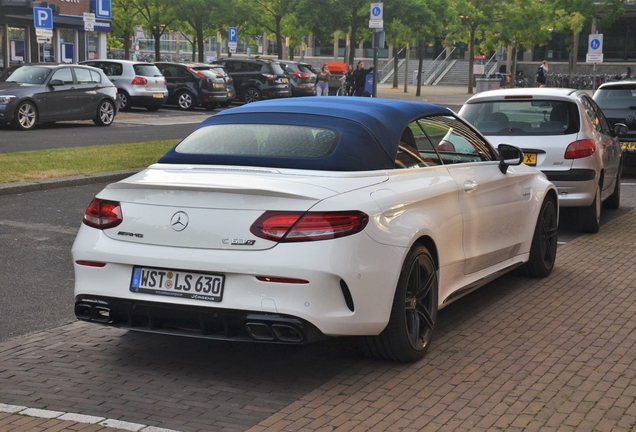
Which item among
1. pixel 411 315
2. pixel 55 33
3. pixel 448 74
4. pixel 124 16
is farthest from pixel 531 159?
pixel 448 74

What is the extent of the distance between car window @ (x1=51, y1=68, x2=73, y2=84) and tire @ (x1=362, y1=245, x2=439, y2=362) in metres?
19.3

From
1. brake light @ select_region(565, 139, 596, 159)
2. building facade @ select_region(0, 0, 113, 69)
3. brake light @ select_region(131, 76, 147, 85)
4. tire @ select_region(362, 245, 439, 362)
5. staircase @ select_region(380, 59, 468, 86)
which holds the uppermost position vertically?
building facade @ select_region(0, 0, 113, 69)

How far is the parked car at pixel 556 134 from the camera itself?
10.7 m

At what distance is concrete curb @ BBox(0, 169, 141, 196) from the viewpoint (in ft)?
41.3

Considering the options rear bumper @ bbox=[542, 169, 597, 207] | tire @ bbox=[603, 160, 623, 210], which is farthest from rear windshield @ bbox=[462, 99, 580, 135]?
tire @ bbox=[603, 160, 623, 210]

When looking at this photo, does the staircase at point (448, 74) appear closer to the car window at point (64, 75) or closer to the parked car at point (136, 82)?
the parked car at point (136, 82)

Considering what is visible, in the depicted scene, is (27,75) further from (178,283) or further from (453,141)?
(178,283)

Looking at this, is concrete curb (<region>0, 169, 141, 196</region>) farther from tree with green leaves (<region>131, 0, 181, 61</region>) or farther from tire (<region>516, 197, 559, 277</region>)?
tree with green leaves (<region>131, 0, 181, 61</region>)

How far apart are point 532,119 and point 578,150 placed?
62 centimetres

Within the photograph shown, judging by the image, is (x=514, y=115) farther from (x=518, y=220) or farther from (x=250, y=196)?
(x=250, y=196)

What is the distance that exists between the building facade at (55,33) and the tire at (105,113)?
982 centimetres

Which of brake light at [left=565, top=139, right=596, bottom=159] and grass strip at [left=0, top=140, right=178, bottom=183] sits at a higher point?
brake light at [left=565, top=139, right=596, bottom=159]

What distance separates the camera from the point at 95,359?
5.79 m

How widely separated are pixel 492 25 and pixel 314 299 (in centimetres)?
5327
